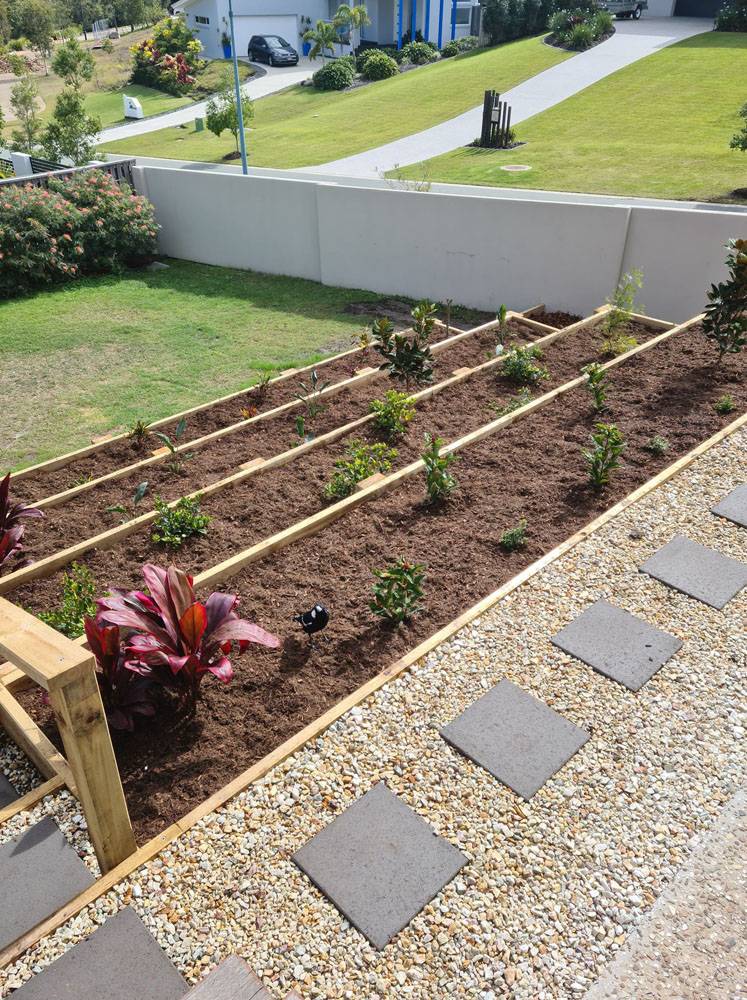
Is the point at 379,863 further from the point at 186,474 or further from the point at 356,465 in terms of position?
the point at 186,474

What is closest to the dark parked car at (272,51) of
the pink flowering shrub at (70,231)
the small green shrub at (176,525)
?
the pink flowering shrub at (70,231)

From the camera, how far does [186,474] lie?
573 cm

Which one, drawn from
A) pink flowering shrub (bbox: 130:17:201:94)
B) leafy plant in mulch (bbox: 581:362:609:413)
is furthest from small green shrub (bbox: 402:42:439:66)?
leafy plant in mulch (bbox: 581:362:609:413)

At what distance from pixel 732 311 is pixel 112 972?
6839 mm

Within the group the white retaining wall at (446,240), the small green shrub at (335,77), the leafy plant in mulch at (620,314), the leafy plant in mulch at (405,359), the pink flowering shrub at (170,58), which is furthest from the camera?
the pink flowering shrub at (170,58)

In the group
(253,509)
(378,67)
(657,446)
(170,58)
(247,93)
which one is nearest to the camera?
(253,509)

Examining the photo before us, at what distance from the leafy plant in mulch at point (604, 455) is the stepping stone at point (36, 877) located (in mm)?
3913

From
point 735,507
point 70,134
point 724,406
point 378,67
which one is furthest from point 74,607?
point 378,67

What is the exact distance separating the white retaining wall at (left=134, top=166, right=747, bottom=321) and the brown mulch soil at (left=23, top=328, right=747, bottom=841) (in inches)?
78.3

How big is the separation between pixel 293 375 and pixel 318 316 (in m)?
2.85

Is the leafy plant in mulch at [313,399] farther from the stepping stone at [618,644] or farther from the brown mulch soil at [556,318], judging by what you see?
the brown mulch soil at [556,318]

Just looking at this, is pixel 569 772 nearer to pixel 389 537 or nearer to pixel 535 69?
pixel 389 537

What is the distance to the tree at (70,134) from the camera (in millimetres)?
18328

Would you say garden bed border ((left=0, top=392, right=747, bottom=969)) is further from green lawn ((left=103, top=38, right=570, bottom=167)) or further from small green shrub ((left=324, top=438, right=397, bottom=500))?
green lawn ((left=103, top=38, right=570, bottom=167))
